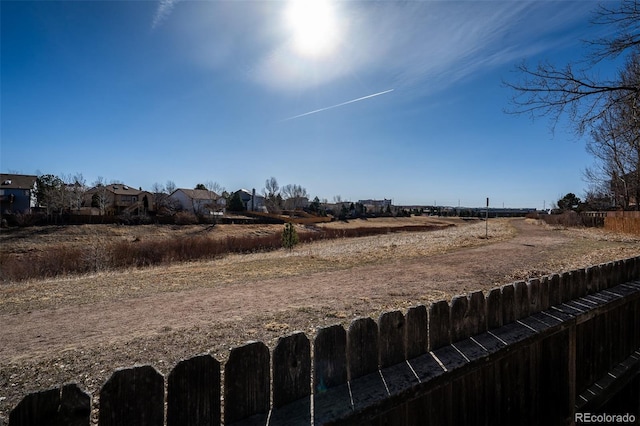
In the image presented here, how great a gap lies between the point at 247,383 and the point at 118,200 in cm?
6680

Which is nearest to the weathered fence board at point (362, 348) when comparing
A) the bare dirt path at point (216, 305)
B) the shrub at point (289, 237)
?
the bare dirt path at point (216, 305)

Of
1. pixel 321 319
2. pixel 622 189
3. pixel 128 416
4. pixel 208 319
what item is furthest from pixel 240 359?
pixel 622 189

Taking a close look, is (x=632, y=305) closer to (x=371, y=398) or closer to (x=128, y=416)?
(x=371, y=398)

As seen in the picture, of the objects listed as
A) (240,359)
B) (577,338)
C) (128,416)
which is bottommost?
(577,338)

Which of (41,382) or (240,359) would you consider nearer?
(240,359)

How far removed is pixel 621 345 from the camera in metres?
3.68

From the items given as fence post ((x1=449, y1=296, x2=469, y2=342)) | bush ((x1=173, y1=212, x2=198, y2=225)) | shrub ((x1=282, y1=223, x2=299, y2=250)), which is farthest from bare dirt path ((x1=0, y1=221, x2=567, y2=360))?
bush ((x1=173, y1=212, x2=198, y2=225))

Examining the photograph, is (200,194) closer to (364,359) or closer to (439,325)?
(439,325)

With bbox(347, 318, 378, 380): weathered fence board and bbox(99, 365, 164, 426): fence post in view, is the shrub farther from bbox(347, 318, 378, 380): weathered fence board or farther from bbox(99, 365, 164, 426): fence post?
bbox(99, 365, 164, 426): fence post

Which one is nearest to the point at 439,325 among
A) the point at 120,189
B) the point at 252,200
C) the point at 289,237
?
the point at 289,237

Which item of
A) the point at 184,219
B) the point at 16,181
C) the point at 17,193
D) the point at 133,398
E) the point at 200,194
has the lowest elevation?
the point at 184,219

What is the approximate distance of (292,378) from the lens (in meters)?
1.60

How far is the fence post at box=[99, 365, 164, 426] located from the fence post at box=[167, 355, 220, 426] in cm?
5

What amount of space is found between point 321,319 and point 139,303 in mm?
4757
